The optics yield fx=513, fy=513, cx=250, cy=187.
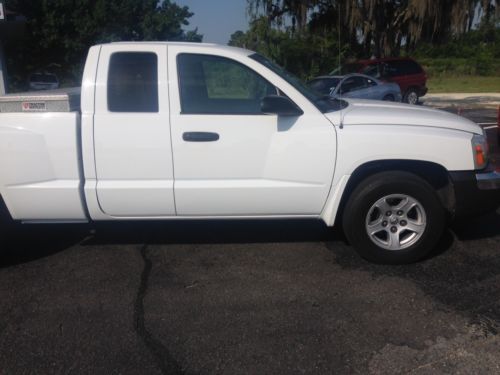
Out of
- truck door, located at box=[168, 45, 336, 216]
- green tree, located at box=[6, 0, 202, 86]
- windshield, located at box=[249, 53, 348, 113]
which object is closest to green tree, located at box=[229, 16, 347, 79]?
green tree, located at box=[6, 0, 202, 86]

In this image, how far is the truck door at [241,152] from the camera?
4168 millimetres

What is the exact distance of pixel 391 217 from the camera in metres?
4.32

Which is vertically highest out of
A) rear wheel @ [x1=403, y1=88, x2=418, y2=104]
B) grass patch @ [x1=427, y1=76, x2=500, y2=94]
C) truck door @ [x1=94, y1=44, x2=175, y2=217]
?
truck door @ [x1=94, y1=44, x2=175, y2=217]

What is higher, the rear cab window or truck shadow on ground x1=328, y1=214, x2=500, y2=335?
the rear cab window

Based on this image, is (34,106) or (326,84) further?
(326,84)

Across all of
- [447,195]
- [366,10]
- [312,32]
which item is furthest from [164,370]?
Result: [312,32]

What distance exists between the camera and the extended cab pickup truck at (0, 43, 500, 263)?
4.14 metres

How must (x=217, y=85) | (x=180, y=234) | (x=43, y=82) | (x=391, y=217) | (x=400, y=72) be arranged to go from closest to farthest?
(x=391, y=217) → (x=217, y=85) → (x=180, y=234) → (x=400, y=72) → (x=43, y=82)

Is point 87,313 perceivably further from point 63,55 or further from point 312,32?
point 63,55

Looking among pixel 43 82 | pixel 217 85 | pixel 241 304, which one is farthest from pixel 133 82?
pixel 43 82

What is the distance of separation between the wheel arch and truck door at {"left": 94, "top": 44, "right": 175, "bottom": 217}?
151 centimetres

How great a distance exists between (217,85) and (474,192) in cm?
236

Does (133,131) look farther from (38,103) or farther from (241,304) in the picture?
(241,304)

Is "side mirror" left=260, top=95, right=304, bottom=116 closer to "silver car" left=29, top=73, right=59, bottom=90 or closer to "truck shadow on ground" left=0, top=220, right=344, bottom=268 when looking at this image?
"truck shadow on ground" left=0, top=220, right=344, bottom=268
